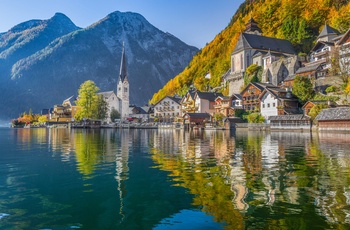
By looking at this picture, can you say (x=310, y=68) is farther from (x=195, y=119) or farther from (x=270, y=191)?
(x=270, y=191)

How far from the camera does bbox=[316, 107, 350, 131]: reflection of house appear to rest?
46.7 m

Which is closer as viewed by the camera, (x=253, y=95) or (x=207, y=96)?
(x=253, y=95)

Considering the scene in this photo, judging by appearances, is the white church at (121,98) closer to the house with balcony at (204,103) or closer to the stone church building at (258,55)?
the house with balcony at (204,103)

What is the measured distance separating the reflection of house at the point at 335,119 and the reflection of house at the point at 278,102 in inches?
546

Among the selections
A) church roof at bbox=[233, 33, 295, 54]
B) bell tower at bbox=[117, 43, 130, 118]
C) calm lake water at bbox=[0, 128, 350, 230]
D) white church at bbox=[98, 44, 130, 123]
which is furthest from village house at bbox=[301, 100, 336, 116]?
bell tower at bbox=[117, 43, 130, 118]

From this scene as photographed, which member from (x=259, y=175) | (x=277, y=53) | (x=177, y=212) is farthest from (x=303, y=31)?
(x=177, y=212)

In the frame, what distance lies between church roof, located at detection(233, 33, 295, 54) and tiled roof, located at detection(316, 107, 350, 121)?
44.6 metres

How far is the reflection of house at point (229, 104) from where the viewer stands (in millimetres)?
80875

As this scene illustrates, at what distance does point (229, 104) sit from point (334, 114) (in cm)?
3725

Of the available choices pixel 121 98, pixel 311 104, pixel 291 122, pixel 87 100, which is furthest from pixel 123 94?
pixel 311 104

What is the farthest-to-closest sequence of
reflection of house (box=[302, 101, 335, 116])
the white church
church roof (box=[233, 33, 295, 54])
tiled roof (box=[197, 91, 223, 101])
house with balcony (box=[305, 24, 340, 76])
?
the white church, tiled roof (box=[197, 91, 223, 101]), church roof (box=[233, 33, 295, 54]), house with balcony (box=[305, 24, 340, 76]), reflection of house (box=[302, 101, 335, 116])

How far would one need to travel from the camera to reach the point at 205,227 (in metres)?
6.81

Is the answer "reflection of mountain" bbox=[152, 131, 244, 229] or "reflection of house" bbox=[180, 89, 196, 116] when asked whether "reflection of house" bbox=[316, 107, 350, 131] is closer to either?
"reflection of mountain" bbox=[152, 131, 244, 229]

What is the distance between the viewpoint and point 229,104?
83.9 metres
